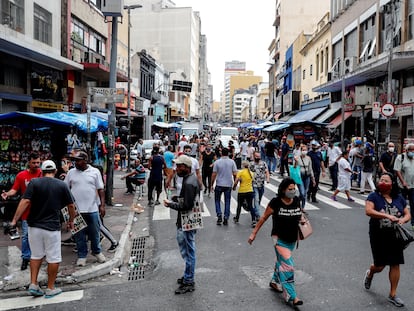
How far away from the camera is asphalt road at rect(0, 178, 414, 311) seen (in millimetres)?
5562

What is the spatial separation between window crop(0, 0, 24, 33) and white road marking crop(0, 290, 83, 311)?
14.1 metres

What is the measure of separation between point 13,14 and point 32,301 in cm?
1514

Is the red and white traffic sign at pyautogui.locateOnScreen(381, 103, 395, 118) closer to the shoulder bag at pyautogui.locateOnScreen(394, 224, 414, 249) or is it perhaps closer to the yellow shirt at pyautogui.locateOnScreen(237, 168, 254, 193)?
the yellow shirt at pyautogui.locateOnScreen(237, 168, 254, 193)

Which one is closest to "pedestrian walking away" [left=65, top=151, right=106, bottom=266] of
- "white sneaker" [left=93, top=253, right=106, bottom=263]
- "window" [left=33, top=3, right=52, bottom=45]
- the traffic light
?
"white sneaker" [left=93, top=253, right=106, bottom=263]

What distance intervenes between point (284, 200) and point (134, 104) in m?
38.3

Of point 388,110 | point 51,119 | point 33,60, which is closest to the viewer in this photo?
point 51,119

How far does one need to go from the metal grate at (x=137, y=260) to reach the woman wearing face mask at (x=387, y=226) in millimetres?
3478

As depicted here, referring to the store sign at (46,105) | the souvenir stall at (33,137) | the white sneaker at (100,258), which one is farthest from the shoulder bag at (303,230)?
the store sign at (46,105)

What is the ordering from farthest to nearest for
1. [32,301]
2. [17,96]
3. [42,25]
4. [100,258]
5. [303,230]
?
[42,25], [17,96], [100,258], [32,301], [303,230]

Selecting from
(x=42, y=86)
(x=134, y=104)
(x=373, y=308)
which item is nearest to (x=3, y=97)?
(x=42, y=86)

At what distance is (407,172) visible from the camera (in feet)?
31.3

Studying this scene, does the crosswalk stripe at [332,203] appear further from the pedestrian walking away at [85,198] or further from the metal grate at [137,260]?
the pedestrian walking away at [85,198]

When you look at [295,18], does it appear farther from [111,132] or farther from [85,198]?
[85,198]

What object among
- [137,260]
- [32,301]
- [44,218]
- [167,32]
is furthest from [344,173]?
[167,32]
